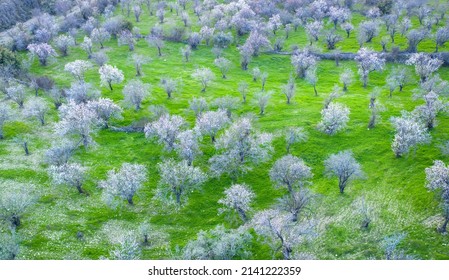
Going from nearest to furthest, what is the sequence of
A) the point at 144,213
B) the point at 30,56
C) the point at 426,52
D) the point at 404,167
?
the point at 144,213 → the point at 404,167 → the point at 426,52 → the point at 30,56

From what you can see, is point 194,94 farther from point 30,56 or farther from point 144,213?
point 30,56

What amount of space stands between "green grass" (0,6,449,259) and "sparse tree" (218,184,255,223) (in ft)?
6.83

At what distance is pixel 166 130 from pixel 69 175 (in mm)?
19460

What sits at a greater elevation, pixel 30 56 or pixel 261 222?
pixel 261 222

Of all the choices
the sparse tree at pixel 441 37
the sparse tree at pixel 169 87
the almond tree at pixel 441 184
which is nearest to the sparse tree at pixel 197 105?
the sparse tree at pixel 169 87

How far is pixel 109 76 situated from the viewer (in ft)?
338

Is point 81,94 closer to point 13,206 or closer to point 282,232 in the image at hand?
point 13,206

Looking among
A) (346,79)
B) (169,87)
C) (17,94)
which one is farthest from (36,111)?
(346,79)

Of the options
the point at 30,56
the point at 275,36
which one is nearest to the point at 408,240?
the point at 275,36

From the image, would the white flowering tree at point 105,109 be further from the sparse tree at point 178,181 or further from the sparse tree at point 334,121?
the sparse tree at point 334,121

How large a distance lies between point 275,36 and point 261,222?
303 ft

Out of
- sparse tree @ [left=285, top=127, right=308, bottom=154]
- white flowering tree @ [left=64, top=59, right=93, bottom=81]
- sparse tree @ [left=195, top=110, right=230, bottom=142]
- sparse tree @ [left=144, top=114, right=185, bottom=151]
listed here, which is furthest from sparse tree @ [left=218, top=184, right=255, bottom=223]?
white flowering tree @ [left=64, top=59, right=93, bottom=81]

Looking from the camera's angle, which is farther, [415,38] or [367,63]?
[415,38]

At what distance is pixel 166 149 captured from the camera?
7912 centimetres
